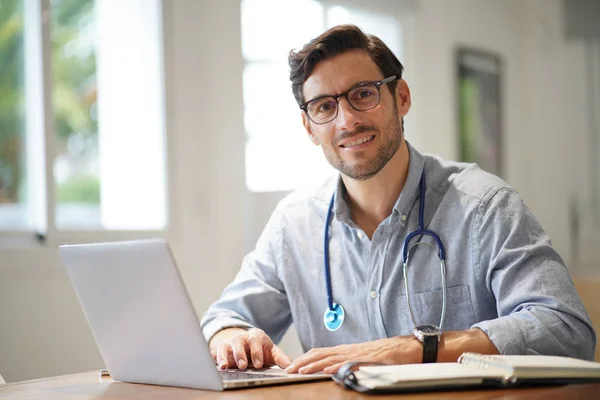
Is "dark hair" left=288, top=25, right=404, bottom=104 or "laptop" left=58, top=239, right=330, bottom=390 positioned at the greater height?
"dark hair" left=288, top=25, right=404, bottom=104

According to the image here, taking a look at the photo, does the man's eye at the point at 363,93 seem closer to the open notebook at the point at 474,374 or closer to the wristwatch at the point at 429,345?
the wristwatch at the point at 429,345

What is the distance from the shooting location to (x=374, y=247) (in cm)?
190

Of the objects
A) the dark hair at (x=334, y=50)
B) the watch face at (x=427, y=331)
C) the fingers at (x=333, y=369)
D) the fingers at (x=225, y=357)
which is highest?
the dark hair at (x=334, y=50)

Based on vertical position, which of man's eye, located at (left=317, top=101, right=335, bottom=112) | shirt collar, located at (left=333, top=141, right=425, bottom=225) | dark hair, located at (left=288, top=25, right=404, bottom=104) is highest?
dark hair, located at (left=288, top=25, right=404, bottom=104)

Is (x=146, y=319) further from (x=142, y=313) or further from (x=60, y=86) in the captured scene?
(x=60, y=86)

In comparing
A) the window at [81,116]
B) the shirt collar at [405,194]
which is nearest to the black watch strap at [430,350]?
the shirt collar at [405,194]

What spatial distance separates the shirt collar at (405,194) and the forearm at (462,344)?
0.46 metres

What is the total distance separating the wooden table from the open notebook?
13 millimetres

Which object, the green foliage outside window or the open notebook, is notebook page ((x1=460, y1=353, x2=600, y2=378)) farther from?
the green foliage outside window

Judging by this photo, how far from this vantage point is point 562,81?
4887 mm

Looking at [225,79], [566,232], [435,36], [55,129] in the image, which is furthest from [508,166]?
[55,129]

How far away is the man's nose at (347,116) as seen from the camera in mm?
1921

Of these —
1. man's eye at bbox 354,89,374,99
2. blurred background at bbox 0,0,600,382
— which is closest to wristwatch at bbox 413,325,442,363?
man's eye at bbox 354,89,374,99

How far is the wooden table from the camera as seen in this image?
Result: 1160mm
